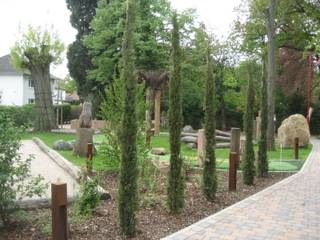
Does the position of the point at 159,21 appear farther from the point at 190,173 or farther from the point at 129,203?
the point at 129,203

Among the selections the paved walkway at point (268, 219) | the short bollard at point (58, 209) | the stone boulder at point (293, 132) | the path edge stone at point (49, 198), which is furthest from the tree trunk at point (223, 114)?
the short bollard at point (58, 209)

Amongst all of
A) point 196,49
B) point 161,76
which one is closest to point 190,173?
point 161,76

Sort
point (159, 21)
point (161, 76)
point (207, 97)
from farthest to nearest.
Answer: point (159, 21) → point (161, 76) → point (207, 97)

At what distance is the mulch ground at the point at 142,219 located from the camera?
18.0ft

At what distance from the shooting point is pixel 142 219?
635 centimetres

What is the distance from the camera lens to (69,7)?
32406 millimetres

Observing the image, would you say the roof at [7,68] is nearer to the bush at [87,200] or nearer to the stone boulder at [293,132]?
the stone boulder at [293,132]

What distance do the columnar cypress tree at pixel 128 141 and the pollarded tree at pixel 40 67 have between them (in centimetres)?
2212

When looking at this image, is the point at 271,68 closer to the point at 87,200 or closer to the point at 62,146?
the point at 62,146

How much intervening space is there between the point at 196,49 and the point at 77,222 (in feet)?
92.9

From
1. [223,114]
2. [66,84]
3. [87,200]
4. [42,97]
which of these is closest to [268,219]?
[87,200]

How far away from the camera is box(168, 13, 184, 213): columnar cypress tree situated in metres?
6.61

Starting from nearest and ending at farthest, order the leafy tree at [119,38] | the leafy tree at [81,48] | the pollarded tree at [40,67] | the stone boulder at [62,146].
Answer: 1. the stone boulder at [62,146]
2. the pollarded tree at [40,67]
3. the leafy tree at [119,38]
4. the leafy tree at [81,48]

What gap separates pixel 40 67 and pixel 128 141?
22.5 metres
